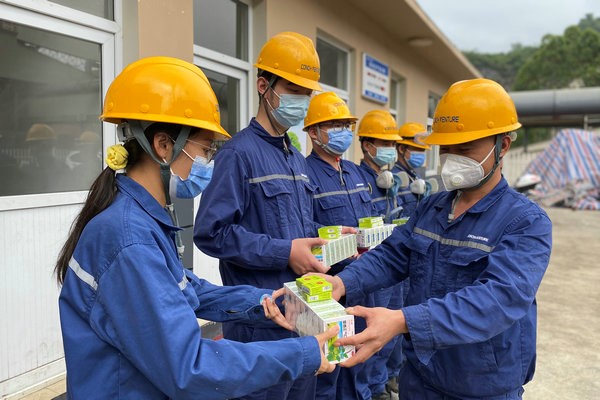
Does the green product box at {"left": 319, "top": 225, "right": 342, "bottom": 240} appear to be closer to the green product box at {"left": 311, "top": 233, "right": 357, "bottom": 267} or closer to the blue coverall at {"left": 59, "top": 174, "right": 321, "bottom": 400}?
the green product box at {"left": 311, "top": 233, "right": 357, "bottom": 267}

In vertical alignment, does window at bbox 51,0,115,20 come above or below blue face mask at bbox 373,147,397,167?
above

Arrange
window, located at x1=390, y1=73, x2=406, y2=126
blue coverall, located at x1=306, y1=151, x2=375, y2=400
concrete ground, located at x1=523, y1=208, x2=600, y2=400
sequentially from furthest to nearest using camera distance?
window, located at x1=390, y1=73, x2=406, y2=126 → concrete ground, located at x1=523, y1=208, x2=600, y2=400 → blue coverall, located at x1=306, y1=151, x2=375, y2=400

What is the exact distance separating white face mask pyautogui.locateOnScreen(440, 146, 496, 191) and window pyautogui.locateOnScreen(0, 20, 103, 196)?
265 cm

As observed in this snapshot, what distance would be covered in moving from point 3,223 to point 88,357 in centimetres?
210

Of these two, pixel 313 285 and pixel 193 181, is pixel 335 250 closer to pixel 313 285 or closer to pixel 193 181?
pixel 313 285

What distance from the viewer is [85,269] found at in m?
1.18

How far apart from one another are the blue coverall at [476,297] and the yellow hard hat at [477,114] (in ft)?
0.78

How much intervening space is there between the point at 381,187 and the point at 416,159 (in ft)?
3.58

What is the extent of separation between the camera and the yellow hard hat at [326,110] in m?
3.51

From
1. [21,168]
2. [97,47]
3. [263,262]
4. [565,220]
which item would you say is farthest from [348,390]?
[565,220]

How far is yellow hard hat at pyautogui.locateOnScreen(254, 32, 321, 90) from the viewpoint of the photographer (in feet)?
8.14

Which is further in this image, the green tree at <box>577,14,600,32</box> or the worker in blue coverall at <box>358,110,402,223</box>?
the green tree at <box>577,14,600,32</box>

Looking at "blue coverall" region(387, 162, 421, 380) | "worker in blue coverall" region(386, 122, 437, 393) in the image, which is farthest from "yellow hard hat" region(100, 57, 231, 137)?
"blue coverall" region(387, 162, 421, 380)

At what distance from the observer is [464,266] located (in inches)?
67.6
